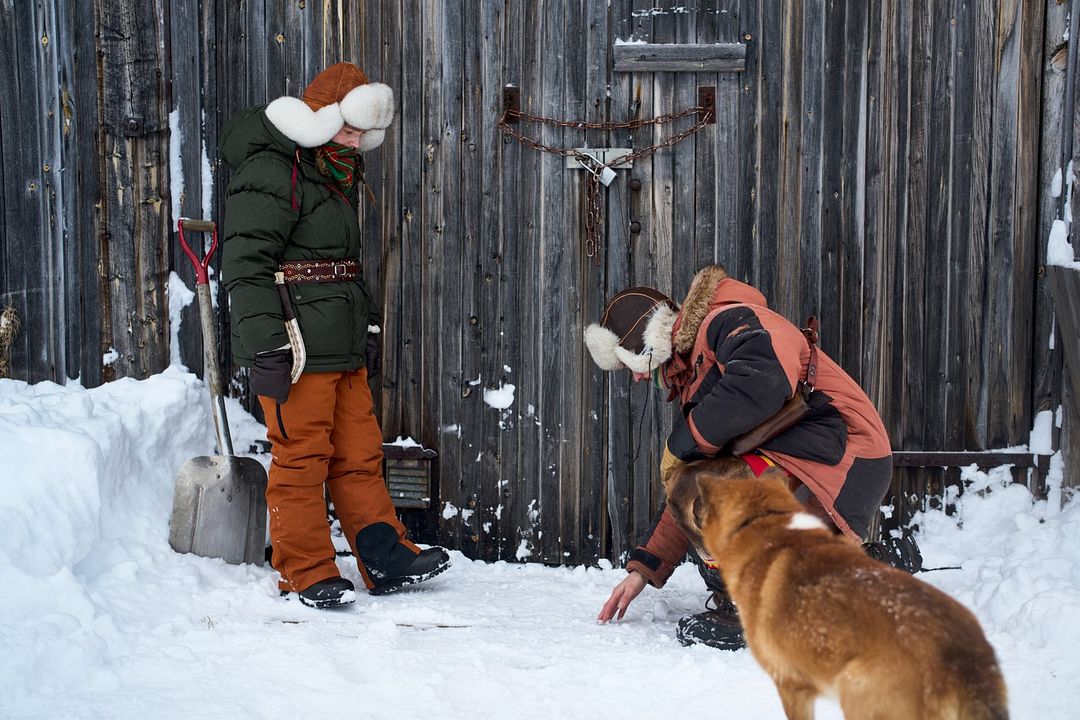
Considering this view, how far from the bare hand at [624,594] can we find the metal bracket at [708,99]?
2.01 metres

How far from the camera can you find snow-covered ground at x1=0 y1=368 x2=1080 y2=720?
2.63 m

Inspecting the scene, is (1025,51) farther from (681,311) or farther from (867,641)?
(867,641)

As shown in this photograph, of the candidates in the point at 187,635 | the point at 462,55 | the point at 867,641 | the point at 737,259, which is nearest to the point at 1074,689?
the point at 867,641

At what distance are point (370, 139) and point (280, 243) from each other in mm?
596

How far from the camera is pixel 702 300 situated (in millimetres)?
3080

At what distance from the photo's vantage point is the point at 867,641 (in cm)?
176

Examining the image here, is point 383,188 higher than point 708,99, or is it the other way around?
point 708,99

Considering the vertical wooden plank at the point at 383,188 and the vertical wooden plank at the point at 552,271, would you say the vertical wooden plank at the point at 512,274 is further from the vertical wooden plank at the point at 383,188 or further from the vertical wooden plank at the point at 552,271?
the vertical wooden plank at the point at 383,188

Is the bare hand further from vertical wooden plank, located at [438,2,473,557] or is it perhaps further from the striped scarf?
the striped scarf

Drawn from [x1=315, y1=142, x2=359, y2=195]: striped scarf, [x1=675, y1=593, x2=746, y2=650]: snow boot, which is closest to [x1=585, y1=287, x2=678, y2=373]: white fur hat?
[x1=675, y1=593, x2=746, y2=650]: snow boot

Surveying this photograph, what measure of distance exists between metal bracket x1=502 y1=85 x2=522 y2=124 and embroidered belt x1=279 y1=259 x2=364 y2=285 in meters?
0.98

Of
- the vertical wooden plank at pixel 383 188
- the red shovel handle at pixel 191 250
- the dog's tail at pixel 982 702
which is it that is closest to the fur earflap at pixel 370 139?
the vertical wooden plank at pixel 383 188

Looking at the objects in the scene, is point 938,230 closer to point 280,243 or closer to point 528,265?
point 528,265

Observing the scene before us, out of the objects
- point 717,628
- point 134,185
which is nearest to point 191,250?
point 134,185
